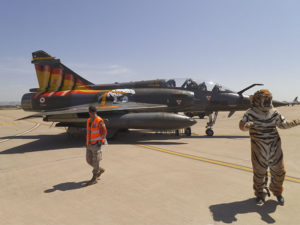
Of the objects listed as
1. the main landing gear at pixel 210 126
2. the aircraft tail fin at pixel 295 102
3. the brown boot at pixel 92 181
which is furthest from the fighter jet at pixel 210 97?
the aircraft tail fin at pixel 295 102

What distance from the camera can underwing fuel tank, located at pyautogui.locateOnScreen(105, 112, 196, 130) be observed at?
27.5ft

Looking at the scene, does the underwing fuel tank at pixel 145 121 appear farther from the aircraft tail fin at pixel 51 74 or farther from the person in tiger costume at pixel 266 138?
the person in tiger costume at pixel 266 138

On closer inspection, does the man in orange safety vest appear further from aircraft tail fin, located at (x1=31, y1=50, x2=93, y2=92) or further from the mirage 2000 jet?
aircraft tail fin, located at (x1=31, y1=50, x2=93, y2=92)

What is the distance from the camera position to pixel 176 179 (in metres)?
3.98

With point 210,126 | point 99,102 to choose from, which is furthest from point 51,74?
point 210,126

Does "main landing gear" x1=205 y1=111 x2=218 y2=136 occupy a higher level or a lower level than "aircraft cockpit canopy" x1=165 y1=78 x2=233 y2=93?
lower

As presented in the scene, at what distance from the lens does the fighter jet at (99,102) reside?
8.45 metres

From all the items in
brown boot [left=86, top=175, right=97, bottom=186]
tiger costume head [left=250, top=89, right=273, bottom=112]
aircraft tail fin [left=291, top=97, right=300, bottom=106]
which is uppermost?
aircraft tail fin [left=291, top=97, right=300, bottom=106]

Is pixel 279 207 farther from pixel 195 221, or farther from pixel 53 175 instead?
pixel 53 175

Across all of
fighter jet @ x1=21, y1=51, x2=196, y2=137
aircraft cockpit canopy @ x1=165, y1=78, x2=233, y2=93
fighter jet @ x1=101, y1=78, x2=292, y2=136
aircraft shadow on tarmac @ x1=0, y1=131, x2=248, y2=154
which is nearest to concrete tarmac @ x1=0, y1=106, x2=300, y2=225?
aircraft shadow on tarmac @ x1=0, y1=131, x2=248, y2=154

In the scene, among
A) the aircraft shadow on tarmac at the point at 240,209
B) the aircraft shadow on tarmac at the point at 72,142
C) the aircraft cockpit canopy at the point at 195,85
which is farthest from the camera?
the aircraft cockpit canopy at the point at 195,85

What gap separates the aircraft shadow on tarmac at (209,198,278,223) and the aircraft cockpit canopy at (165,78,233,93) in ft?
25.3

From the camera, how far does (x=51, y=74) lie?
1149 cm

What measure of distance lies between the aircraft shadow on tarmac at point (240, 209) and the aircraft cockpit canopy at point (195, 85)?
25.3 ft
